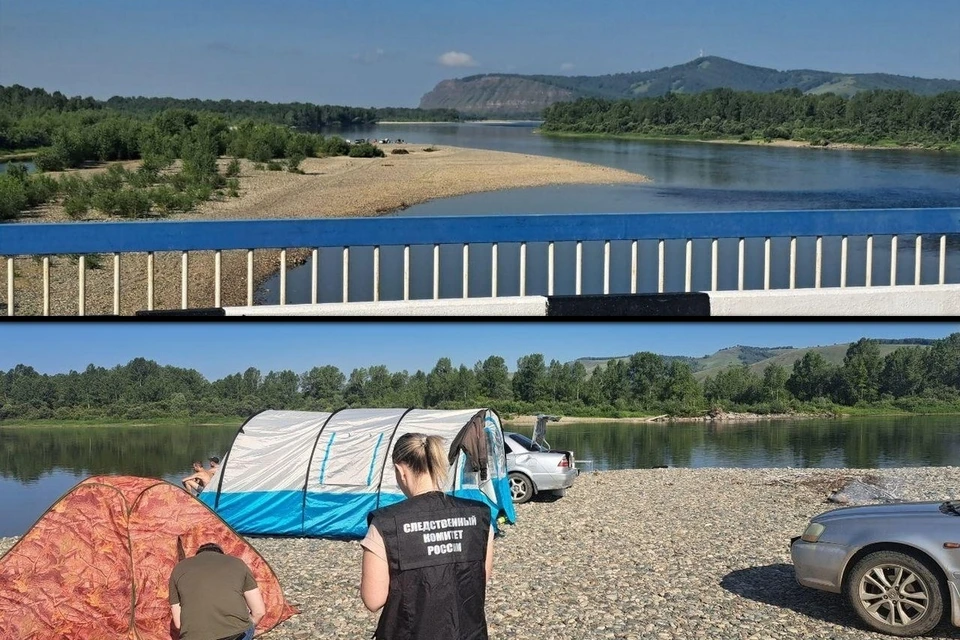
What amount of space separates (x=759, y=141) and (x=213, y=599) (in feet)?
282

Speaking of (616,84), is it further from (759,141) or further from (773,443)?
(773,443)

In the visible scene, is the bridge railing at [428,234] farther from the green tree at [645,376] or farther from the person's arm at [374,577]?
the green tree at [645,376]

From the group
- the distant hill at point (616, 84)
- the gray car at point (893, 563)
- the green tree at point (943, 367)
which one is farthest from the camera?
the distant hill at point (616, 84)

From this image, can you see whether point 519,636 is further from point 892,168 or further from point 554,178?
point 892,168

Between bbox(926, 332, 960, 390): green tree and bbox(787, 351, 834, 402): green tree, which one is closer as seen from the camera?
bbox(787, 351, 834, 402): green tree

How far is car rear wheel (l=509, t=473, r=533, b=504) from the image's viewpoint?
13.5 m

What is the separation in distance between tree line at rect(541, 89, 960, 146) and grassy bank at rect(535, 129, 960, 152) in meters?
0.34

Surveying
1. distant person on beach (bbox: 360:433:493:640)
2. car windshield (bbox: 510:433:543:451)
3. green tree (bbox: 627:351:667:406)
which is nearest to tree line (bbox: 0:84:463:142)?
green tree (bbox: 627:351:667:406)

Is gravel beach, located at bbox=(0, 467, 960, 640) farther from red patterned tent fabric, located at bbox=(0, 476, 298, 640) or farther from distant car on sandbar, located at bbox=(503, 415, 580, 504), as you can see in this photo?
red patterned tent fabric, located at bbox=(0, 476, 298, 640)

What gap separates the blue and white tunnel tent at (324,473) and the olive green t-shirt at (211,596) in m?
5.54

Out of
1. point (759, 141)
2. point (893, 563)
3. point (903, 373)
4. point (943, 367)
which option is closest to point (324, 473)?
point (893, 563)

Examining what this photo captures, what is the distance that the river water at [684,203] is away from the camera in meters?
23.9

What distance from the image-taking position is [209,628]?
16.7ft

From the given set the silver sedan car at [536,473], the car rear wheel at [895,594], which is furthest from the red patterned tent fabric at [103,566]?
the silver sedan car at [536,473]
